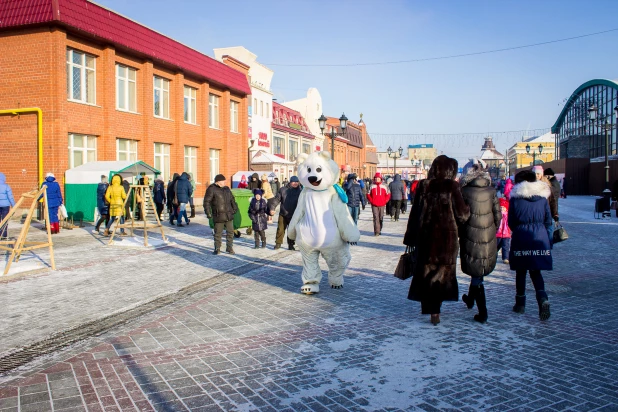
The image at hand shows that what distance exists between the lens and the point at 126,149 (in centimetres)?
2292

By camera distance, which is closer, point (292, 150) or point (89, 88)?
point (89, 88)

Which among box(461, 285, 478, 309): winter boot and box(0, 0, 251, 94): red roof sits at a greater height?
box(0, 0, 251, 94): red roof

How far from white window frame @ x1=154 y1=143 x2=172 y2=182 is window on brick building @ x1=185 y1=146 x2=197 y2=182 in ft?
5.58

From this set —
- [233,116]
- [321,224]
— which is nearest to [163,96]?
[233,116]

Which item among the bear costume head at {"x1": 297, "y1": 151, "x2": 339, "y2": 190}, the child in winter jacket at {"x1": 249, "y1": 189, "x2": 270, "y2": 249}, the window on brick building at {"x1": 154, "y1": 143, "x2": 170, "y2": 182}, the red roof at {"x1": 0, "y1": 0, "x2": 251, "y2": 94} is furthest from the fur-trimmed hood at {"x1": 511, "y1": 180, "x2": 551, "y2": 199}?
the window on brick building at {"x1": 154, "y1": 143, "x2": 170, "y2": 182}

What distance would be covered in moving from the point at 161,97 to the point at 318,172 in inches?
788

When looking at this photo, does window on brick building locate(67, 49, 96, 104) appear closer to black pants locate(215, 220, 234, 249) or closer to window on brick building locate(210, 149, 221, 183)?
window on brick building locate(210, 149, 221, 183)

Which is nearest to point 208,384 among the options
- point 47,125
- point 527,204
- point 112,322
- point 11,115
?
point 112,322

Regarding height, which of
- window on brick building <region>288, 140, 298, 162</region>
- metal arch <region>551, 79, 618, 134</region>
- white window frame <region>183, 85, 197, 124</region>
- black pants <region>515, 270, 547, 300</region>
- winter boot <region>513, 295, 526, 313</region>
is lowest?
winter boot <region>513, 295, 526, 313</region>

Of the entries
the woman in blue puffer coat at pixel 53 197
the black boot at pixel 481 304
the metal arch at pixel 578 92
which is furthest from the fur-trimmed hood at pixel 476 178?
the metal arch at pixel 578 92

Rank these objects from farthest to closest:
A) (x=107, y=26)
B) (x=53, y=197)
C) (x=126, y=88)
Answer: (x=126, y=88) → (x=107, y=26) → (x=53, y=197)

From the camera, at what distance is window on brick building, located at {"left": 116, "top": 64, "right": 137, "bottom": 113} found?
2231cm

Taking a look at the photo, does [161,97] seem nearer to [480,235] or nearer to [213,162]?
[213,162]

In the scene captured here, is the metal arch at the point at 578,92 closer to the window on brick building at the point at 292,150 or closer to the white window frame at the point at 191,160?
the window on brick building at the point at 292,150
